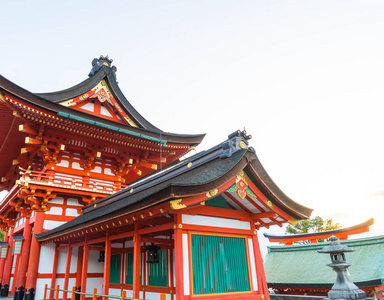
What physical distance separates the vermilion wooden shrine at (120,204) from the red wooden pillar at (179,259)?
0.07 feet

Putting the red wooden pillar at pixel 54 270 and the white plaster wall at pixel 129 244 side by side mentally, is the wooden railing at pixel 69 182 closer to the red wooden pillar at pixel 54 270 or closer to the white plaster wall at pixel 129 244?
the red wooden pillar at pixel 54 270

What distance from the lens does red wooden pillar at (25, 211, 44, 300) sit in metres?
11.9

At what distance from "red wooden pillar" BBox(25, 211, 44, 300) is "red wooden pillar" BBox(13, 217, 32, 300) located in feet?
1.94

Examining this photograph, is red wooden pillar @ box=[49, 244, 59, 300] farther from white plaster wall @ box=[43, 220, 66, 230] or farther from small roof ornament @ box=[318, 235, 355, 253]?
small roof ornament @ box=[318, 235, 355, 253]

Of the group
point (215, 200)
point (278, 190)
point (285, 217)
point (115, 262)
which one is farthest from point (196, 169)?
point (115, 262)

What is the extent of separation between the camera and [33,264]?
12.3 meters

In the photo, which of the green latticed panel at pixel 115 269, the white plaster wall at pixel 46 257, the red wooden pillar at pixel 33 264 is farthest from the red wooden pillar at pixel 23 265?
the green latticed panel at pixel 115 269

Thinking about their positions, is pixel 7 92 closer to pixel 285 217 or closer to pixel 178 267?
pixel 178 267

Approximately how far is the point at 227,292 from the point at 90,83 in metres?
13.5

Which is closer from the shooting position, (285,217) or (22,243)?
(285,217)

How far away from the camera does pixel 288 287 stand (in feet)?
41.3

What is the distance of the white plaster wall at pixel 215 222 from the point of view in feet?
22.2

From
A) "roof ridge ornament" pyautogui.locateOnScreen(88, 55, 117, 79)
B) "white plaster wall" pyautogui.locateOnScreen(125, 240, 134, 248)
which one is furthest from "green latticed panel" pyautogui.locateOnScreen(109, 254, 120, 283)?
"roof ridge ornament" pyautogui.locateOnScreen(88, 55, 117, 79)

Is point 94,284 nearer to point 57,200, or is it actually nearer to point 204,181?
point 57,200
